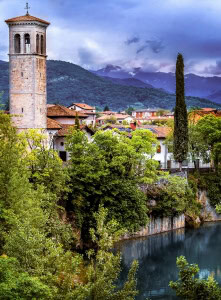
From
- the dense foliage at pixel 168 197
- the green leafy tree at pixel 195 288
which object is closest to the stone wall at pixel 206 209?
the dense foliage at pixel 168 197

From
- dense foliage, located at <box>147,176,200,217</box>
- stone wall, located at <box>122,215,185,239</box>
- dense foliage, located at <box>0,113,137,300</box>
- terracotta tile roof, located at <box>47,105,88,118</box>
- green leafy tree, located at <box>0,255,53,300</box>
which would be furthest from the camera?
terracotta tile roof, located at <box>47,105,88,118</box>

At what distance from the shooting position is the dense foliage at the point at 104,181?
4034cm

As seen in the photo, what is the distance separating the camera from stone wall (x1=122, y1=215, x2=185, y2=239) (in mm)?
47159

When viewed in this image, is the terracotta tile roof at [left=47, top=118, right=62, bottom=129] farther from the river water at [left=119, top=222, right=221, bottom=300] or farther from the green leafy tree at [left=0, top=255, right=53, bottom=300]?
the green leafy tree at [left=0, top=255, right=53, bottom=300]

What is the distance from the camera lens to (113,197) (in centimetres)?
4197

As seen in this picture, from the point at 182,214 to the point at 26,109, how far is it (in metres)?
18.3

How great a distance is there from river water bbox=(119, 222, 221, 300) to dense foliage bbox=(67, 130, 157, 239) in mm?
2515

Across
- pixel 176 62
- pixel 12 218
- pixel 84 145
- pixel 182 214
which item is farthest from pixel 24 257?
pixel 176 62

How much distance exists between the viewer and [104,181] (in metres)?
41.4

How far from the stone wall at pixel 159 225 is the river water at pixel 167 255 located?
0.55 metres

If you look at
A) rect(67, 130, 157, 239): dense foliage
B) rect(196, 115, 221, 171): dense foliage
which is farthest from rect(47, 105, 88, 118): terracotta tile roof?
rect(67, 130, 157, 239): dense foliage

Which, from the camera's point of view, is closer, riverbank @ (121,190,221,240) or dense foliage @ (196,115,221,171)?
riverbank @ (121,190,221,240)

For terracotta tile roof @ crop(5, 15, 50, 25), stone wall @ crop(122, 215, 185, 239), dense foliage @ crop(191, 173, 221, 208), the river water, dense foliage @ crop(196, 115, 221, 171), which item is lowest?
the river water

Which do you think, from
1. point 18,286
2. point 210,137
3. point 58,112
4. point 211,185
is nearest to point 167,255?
point 211,185
